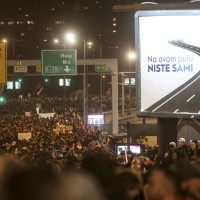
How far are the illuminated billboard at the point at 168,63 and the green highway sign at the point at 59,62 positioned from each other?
14429 mm

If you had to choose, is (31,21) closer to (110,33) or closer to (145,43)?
(110,33)

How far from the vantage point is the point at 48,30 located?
15312cm

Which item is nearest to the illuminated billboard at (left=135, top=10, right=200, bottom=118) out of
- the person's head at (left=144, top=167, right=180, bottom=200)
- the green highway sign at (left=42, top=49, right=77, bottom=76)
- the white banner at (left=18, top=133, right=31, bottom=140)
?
the person's head at (left=144, top=167, right=180, bottom=200)

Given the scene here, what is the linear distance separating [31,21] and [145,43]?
143 metres

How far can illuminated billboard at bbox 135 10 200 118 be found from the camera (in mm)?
16125

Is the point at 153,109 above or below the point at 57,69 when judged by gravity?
below

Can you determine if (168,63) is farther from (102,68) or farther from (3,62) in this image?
(102,68)

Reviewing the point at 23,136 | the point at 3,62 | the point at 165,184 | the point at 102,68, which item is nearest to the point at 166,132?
the point at 3,62

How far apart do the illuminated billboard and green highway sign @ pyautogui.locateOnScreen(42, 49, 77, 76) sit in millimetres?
14429

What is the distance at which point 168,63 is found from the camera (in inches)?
645

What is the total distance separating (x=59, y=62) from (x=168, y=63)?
594 inches

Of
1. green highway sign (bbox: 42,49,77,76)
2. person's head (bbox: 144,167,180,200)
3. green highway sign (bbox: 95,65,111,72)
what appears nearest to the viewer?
person's head (bbox: 144,167,180,200)

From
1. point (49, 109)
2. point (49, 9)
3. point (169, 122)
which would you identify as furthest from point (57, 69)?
point (49, 9)

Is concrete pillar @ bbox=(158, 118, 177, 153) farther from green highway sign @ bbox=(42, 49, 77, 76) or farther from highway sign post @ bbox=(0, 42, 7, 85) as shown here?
green highway sign @ bbox=(42, 49, 77, 76)
